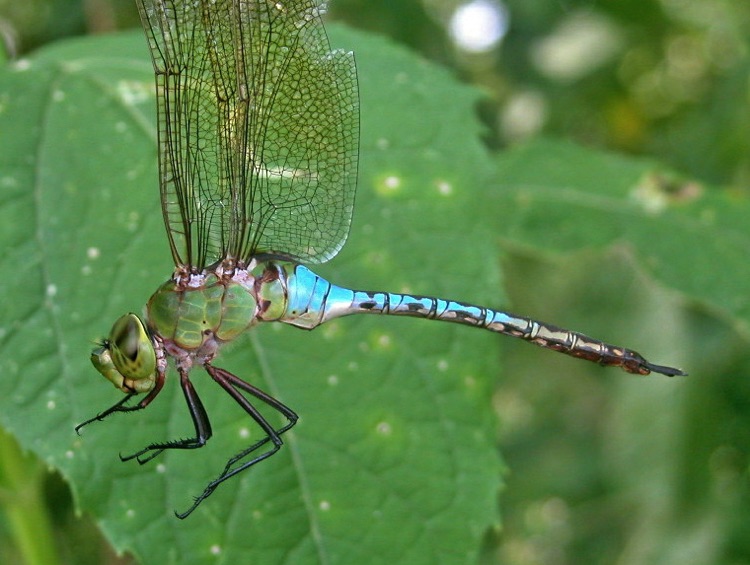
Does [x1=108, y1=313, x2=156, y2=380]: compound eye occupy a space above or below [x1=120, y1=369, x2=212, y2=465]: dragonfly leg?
above

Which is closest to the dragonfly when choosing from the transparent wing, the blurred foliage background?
the transparent wing

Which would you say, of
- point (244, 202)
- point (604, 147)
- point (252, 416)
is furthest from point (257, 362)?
point (604, 147)

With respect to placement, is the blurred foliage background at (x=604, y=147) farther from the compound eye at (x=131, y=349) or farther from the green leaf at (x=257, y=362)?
the compound eye at (x=131, y=349)

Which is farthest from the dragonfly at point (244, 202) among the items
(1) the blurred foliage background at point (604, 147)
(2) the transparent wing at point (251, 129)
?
(1) the blurred foliage background at point (604, 147)

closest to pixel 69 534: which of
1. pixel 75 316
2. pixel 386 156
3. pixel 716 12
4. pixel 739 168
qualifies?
pixel 75 316

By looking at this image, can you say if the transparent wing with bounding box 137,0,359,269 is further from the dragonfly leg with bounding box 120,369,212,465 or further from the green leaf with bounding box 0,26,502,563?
the dragonfly leg with bounding box 120,369,212,465

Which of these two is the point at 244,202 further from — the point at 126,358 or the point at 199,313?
the point at 126,358
